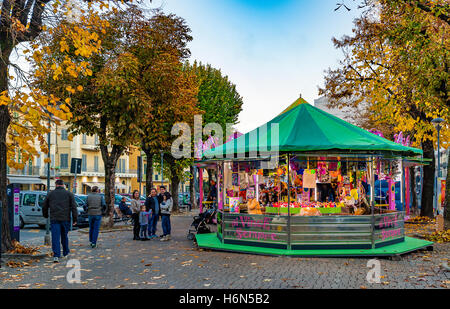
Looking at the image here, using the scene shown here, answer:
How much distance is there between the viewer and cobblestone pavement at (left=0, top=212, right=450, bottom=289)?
809 cm

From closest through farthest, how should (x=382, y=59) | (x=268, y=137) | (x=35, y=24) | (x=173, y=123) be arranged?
(x=35, y=24), (x=268, y=137), (x=382, y=59), (x=173, y=123)

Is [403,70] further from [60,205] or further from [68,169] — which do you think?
[68,169]

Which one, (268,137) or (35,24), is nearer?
(35,24)

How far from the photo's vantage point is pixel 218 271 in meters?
9.37

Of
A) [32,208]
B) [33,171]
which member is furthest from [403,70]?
[33,171]

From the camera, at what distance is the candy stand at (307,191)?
11562 millimetres

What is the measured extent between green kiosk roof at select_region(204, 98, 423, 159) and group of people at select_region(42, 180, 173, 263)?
3.12 meters

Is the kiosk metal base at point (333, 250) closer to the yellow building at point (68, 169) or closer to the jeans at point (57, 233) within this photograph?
the jeans at point (57, 233)

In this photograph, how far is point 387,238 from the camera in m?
12.3

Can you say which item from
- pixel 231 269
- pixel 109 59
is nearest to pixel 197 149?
pixel 109 59

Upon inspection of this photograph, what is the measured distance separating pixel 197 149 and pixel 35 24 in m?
9.33

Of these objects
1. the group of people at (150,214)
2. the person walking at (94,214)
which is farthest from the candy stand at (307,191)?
the person walking at (94,214)

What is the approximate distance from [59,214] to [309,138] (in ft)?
21.9
